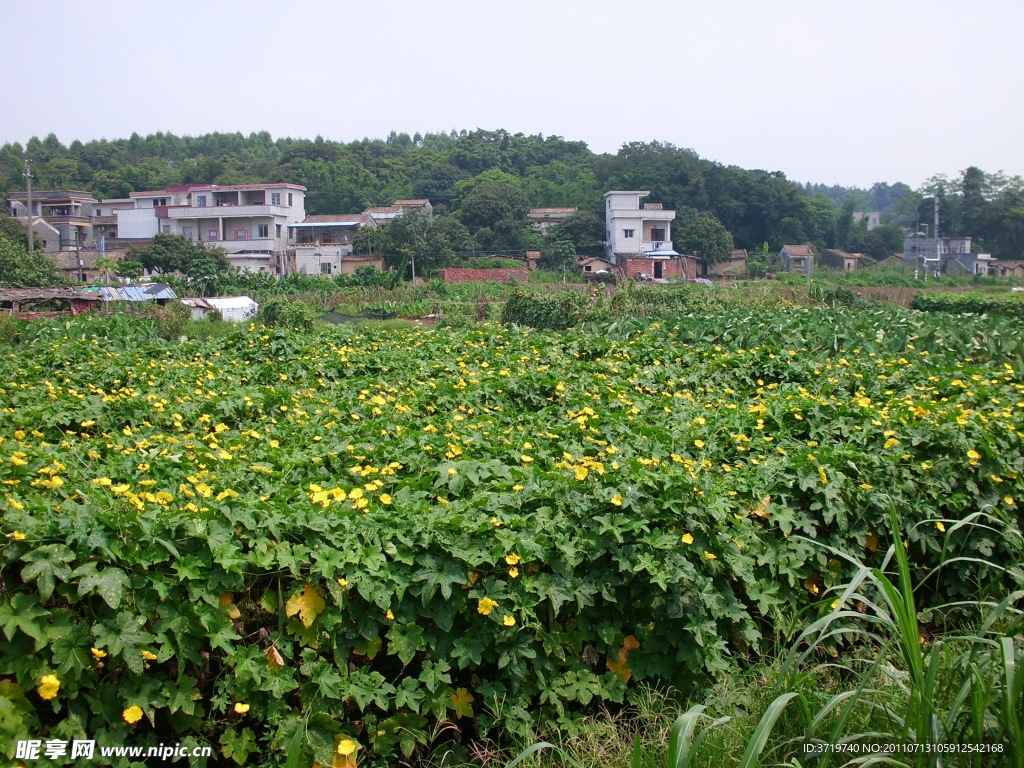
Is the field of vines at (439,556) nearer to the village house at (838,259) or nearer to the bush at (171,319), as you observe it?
the bush at (171,319)

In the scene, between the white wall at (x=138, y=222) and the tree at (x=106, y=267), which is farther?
the white wall at (x=138, y=222)

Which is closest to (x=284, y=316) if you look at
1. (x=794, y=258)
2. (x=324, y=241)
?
(x=324, y=241)

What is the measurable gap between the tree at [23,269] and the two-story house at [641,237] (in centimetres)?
2808

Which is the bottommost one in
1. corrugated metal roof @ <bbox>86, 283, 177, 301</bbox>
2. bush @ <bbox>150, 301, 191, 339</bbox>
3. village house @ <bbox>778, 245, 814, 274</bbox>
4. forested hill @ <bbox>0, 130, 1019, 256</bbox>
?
bush @ <bbox>150, 301, 191, 339</bbox>

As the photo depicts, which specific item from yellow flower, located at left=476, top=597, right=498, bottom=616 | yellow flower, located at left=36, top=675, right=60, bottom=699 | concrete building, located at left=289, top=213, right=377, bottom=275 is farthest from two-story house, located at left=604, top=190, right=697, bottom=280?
yellow flower, located at left=36, top=675, right=60, bottom=699

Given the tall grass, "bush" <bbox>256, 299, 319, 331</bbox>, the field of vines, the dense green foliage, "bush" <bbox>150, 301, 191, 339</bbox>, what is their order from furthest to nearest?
the dense green foliage, "bush" <bbox>150, 301, 191, 339</bbox>, "bush" <bbox>256, 299, 319, 331</bbox>, the field of vines, the tall grass

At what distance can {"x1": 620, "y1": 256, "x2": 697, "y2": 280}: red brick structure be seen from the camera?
155 feet

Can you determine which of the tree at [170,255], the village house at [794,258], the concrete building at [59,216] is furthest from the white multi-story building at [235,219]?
the village house at [794,258]

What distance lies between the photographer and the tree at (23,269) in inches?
1222

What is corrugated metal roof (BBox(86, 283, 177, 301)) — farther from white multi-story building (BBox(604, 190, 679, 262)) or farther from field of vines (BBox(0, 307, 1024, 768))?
white multi-story building (BBox(604, 190, 679, 262))

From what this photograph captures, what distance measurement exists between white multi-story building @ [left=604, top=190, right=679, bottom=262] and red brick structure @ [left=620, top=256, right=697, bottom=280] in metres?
0.77

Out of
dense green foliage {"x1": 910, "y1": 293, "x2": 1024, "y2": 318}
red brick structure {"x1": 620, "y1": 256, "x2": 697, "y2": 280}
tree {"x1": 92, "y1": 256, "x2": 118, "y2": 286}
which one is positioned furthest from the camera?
red brick structure {"x1": 620, "y1": 256, "x2": 697, "y2": 280}

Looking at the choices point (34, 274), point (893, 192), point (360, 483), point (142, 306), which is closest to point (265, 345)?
point (360, 483)

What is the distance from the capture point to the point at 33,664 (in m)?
2.71
